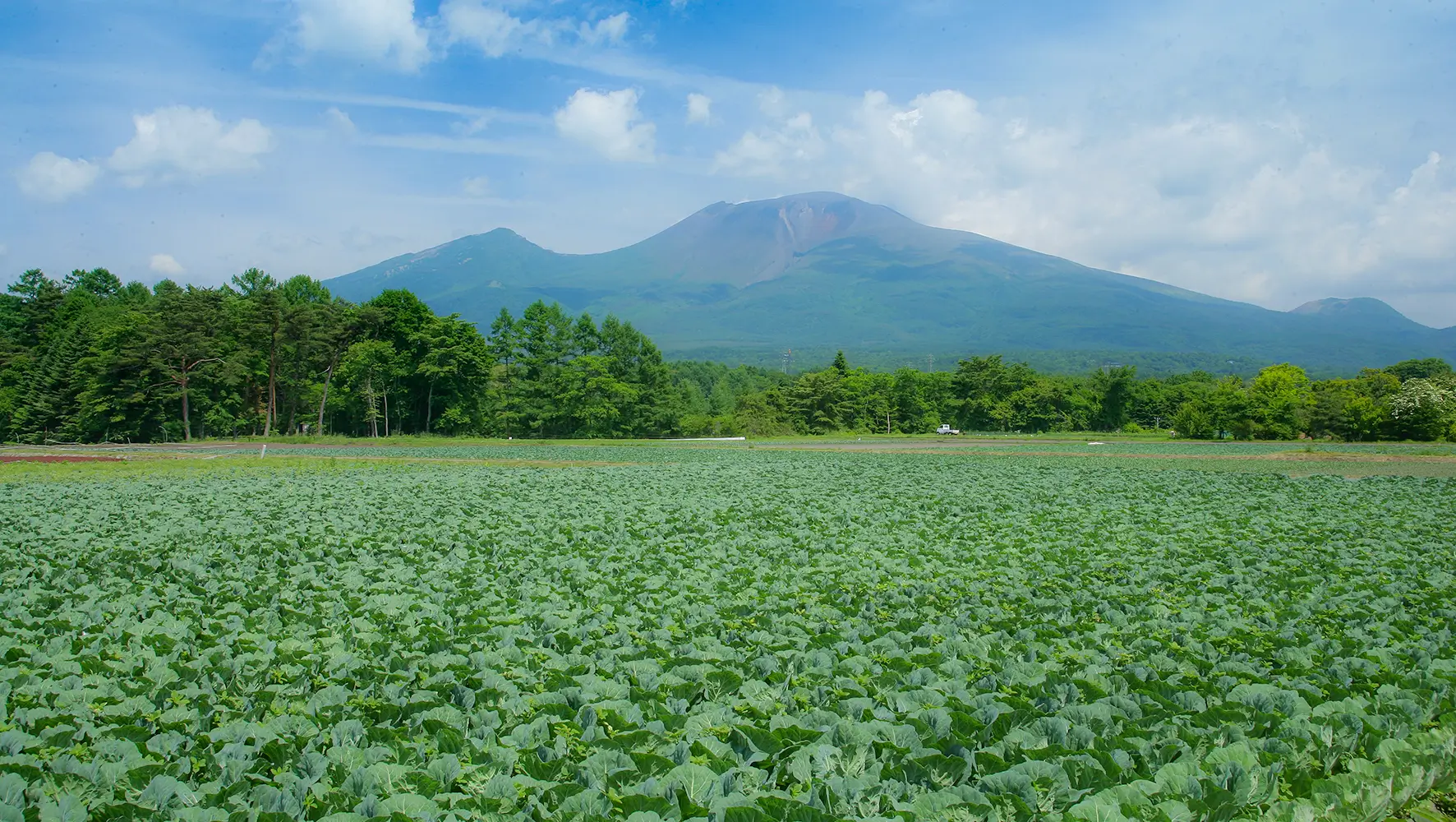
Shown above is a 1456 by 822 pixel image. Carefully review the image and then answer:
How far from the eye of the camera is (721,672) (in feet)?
20.0

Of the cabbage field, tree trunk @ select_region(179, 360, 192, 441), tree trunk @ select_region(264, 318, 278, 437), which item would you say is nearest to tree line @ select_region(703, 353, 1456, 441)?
tree trunk @ select_region(264, 318, 278, 437)

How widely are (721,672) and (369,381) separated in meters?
67.7

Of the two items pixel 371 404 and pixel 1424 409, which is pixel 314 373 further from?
pixel 1424 409

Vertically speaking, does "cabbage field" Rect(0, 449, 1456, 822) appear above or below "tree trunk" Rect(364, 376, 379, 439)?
below

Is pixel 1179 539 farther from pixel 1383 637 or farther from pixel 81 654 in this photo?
pixel 81 654

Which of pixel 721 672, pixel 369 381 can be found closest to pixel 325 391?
pixel 369 381

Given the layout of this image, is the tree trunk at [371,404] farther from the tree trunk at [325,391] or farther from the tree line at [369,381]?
the tree trunk at [325,391]

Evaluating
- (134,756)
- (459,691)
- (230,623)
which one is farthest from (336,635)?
(134,756)

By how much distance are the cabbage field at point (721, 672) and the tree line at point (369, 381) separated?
54.9 m

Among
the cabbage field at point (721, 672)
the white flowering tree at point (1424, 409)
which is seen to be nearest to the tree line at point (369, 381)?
the white flowering tree at point (1424, 409)

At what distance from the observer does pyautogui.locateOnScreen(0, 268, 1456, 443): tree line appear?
204 feet

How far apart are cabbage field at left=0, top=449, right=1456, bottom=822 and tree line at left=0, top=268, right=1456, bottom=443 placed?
2163 inches

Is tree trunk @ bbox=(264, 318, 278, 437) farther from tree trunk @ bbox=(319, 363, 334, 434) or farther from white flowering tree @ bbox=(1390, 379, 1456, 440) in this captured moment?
white flowering tree @ bbox=(1390, 379, 1456, 440)

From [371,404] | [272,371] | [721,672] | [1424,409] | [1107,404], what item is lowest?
[721,672]
